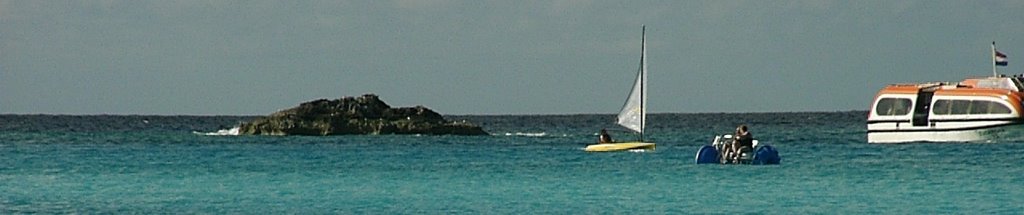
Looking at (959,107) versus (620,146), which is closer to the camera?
(620,146)

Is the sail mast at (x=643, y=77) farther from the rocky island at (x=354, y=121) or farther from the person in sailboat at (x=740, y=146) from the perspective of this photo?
the rocky island at (x=354, y=121)

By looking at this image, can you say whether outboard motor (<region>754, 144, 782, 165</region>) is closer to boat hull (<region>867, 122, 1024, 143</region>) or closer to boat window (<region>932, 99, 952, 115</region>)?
boat hull (<region>867, 122, 1024, 143</region>)

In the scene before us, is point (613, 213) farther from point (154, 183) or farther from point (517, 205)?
point (154, 183)

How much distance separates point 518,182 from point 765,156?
9299 mm

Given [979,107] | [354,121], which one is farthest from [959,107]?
[354,121]

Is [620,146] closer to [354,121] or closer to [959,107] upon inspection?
[959,107]

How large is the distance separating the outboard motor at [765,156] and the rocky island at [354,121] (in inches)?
1902

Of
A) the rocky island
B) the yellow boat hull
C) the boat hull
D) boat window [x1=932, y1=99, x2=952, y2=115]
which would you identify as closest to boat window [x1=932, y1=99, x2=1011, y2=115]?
boat window [x1=932, y1=99, x2=952, y2=115]

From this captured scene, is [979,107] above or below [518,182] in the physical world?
above

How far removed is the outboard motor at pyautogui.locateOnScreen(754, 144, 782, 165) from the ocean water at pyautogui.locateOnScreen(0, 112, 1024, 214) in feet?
2.70

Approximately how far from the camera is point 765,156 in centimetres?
4928

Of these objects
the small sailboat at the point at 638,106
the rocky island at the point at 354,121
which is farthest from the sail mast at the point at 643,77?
the rocky island at the point at 354,121

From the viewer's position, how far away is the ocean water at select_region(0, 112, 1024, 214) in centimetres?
3391

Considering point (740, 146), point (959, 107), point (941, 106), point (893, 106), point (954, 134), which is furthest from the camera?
point (893, 106)
